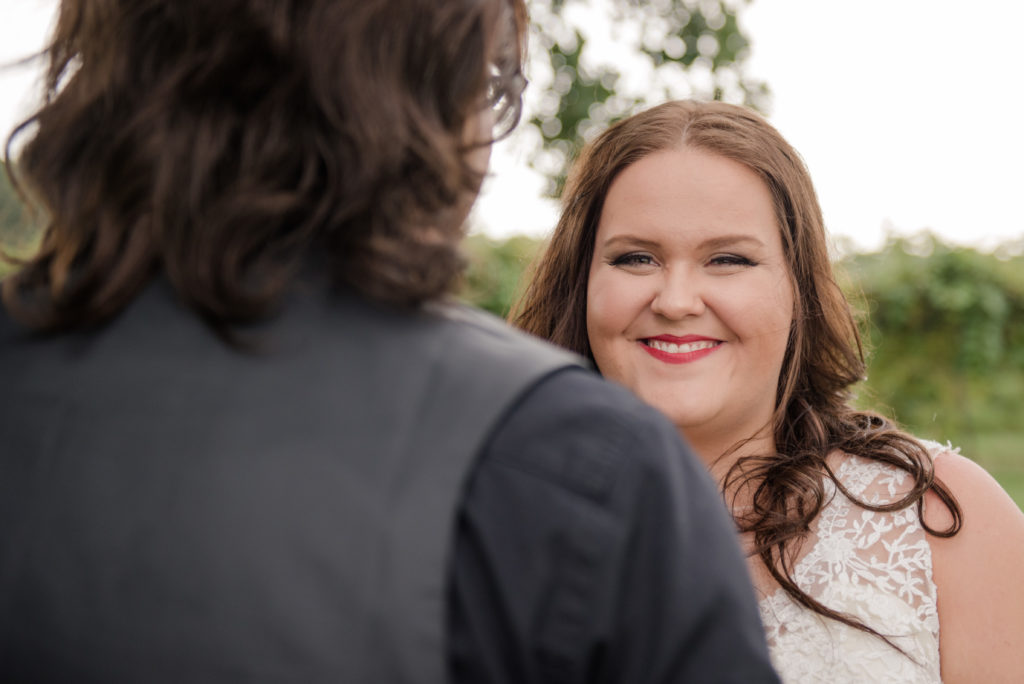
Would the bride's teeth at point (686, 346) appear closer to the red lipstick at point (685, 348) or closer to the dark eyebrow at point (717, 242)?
the red lipstick at point (685, 348)

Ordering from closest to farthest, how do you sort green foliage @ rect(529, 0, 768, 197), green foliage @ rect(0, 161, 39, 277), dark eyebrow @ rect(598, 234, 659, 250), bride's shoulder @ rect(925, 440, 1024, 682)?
1. green foliage @ rect(0, 161, 39, 277)
2. bride's shoulder @ rect(925, 440, 1024, 682)
3. dark eyebrow @ rect(598, 234, 659, 250)
4. green foliage @ rect(529, 0, 768, 197)

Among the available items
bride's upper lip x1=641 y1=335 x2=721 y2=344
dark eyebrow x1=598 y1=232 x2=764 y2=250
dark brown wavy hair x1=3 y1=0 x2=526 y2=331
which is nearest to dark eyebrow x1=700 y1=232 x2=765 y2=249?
dark eyebrow x1=598 y1=232 x2=764 y2=250

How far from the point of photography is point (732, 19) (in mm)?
7504

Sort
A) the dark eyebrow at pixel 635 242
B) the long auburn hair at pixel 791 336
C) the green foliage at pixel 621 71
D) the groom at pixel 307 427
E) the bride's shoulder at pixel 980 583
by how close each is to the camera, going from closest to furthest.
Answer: the groom at pixel 307 427 → the bride's shoulder at pixel 980 583 → the long auburn hair at pixel 791 336 → the dark eyebrow at pixel 635 242 → the green foliage at pixel 621 71

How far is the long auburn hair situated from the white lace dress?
0.04 meters

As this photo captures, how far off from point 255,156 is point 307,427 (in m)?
0.33

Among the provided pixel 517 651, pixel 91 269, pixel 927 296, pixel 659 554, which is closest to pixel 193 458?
pixel 91 269

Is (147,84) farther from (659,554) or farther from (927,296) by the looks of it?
(927,296)

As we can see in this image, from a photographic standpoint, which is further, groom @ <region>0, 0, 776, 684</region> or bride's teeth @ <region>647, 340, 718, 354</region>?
bride's teeth @ <region>647, 340, 718, 354</region>

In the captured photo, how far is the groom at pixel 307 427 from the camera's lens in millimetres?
914

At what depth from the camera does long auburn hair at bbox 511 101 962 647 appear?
8.16 feet

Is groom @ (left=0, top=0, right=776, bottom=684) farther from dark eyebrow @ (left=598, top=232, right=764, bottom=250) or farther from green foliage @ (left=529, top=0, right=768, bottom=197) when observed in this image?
green foliage @ (left=529, top=0, right=768, bottom=197)

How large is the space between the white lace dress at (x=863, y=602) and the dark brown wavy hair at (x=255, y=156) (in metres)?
1.73

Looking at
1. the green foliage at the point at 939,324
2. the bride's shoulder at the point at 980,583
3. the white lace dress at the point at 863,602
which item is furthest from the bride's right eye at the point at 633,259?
the green foliage at the point at 939,324
